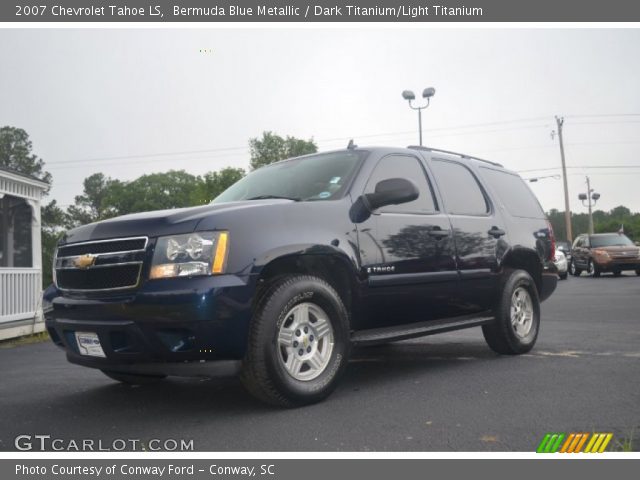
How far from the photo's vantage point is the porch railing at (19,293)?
11312 mm

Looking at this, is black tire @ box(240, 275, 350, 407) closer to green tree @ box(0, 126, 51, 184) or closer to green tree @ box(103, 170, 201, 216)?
green tree @ box(0, 126, 51, 184)

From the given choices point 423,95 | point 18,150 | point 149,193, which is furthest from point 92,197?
point 423,95

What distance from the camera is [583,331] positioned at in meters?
8.12

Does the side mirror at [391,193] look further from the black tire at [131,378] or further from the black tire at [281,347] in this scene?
the black tire at [131,378]

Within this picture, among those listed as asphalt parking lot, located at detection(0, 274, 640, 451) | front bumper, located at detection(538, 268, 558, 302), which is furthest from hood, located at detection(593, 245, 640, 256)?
front bumper, located at detection(538, 268, 558, 302)

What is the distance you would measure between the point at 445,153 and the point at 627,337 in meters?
3.21

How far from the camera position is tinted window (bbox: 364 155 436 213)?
199 inches

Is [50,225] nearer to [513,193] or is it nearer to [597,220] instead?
[513,193]

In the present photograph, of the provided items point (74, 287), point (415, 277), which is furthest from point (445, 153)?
point (74, 287)

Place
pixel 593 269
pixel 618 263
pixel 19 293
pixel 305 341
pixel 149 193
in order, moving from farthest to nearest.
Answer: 1. pixel 149 193
2. pixel 593 269
3. pixel 618 263
4. pixel 19 293
5. pixel 305 341

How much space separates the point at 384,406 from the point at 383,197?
1.46 meters

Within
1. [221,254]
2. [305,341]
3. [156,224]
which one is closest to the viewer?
[221,254]

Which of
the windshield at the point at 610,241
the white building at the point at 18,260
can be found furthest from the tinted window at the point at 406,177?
the windshield at the point at 610,241

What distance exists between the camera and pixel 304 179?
5066 mm
